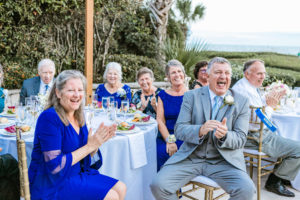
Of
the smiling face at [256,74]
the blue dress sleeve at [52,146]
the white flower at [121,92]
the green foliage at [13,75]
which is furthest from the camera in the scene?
the green foliage at [13,75]

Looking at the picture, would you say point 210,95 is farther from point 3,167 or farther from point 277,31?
point 277,31

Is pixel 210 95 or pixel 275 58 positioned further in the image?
pixel 275 58

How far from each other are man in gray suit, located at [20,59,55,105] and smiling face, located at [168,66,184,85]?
1.80 m

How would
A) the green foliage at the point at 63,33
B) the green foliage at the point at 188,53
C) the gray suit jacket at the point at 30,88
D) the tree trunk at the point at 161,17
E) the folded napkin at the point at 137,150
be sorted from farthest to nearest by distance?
the tree trunk at the point at 161,17, the green foliage at the point at 188,53, the green foliage at the point at 63,33, the gray suit jacket at the point at 30,88, the folded napkin at the point at 137,150

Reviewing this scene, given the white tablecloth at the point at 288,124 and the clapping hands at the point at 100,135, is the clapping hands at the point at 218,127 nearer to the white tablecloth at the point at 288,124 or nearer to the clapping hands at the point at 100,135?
the clapping hands at the point at 100,135

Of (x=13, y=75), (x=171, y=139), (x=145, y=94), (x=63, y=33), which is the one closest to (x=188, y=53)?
(x=63, y=33)

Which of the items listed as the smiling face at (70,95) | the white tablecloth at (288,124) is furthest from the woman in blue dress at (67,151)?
the white tablecloth at (288,124)

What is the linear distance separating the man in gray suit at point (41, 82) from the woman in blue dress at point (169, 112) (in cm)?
173

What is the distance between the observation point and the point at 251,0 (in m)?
11.3

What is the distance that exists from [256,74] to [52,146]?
2.86m

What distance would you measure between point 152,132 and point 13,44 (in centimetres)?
530

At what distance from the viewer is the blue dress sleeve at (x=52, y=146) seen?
6.21ft

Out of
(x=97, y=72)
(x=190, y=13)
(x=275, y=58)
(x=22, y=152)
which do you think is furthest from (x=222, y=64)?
(x=275, y=58)

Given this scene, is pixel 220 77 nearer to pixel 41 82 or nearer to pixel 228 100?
pixel 228 100
